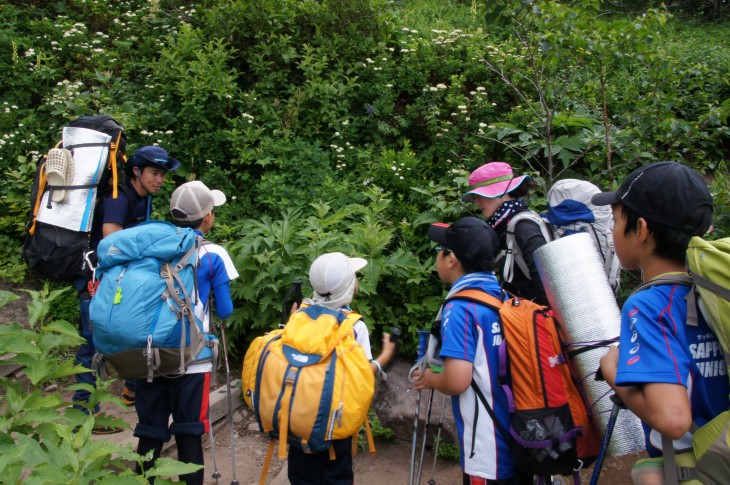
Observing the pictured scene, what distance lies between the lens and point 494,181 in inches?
156

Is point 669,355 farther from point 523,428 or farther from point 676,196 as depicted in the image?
point 523,428

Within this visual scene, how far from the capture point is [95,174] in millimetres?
4508

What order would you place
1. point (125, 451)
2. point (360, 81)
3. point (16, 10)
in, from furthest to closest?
point (16, 10) < point (360, 81) < point (125, 451)

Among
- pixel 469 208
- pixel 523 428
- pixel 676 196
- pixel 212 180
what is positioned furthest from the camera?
pixel 212 180

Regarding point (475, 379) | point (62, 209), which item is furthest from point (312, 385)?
point (62, 209)

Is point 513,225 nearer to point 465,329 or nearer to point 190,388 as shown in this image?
point 465,329

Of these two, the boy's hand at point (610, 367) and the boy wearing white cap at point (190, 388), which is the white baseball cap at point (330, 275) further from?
the boy's hand at point (610, 367)

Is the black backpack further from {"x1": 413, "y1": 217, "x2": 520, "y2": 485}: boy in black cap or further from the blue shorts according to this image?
{"x1": 413, "y1": 217, "x2": 520, "y2": 485}: boy in black cap

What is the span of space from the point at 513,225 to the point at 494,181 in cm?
43

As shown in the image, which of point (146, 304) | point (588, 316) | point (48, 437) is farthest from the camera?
point (146, 304)

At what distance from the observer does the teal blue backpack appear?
3.31 m

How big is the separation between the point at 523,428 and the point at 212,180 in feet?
17.4

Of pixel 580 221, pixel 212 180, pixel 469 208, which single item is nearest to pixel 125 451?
pixel 580 221

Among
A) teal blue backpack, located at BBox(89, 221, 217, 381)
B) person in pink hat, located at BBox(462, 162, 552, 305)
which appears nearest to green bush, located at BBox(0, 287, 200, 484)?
teal blue backpack, located at BBox(89, 221, 217, 381)
